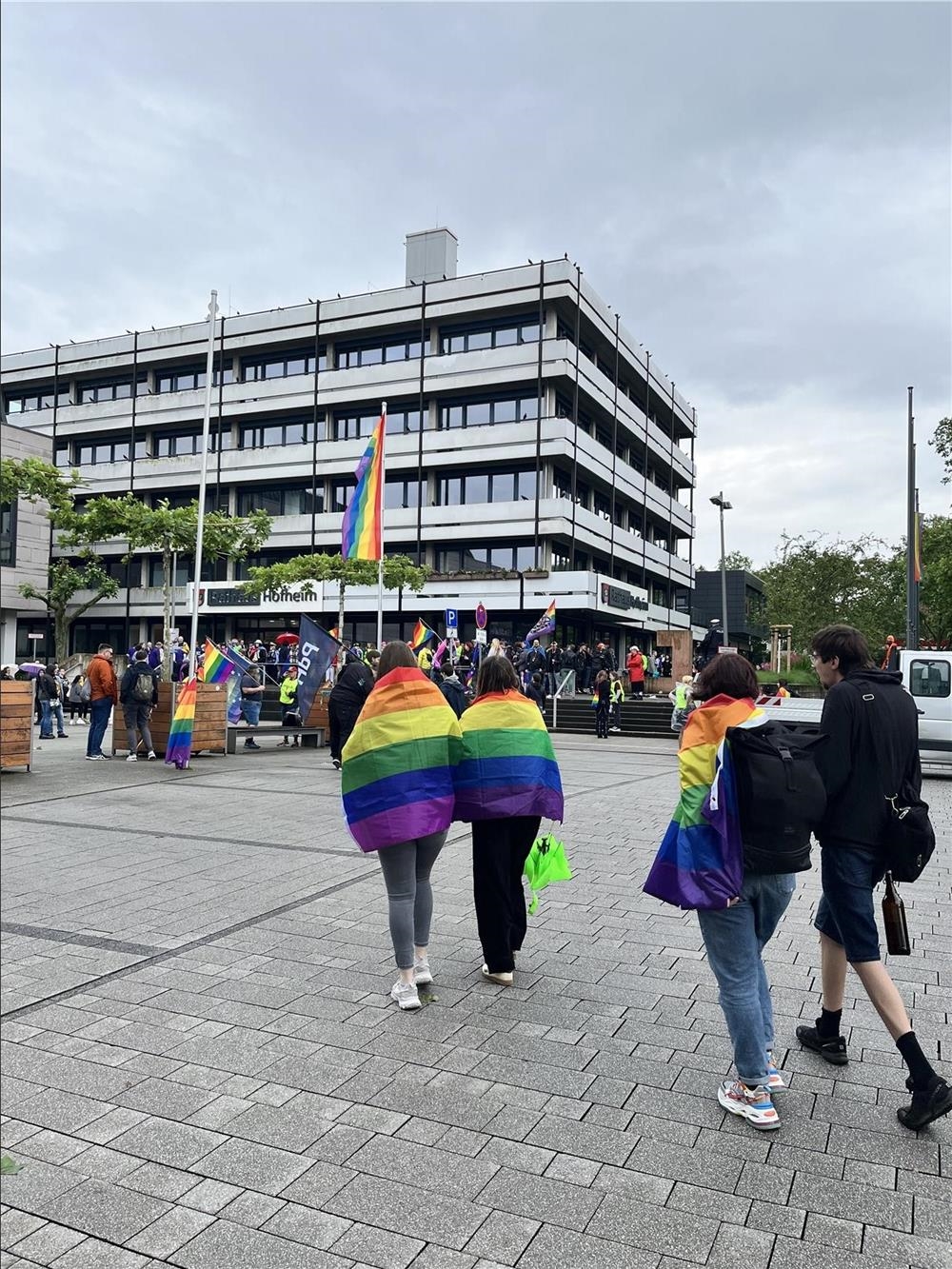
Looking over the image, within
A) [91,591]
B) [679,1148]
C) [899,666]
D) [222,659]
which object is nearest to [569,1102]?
[679,1148]

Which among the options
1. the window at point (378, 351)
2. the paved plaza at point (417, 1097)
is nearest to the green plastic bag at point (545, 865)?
the paved plaza at point (417, 1097)

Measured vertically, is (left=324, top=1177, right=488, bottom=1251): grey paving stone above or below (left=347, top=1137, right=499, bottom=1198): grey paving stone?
below

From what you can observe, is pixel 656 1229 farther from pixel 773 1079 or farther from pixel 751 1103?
pixel 773 1079

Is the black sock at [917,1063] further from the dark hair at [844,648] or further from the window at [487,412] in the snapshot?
the window at [487,412]

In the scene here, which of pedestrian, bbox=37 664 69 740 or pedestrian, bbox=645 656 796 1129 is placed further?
pedestrian, bbox=37 664 69 740

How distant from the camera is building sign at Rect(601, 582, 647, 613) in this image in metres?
44.1

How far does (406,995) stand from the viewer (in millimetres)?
4586

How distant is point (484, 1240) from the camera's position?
108 inches

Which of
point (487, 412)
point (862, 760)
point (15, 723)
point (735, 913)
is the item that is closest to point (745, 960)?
point (735, 913)

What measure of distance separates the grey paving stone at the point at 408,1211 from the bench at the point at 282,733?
13.5 m

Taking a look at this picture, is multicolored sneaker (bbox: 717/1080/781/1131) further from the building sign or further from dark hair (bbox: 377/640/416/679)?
the building sign

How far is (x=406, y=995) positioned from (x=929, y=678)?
47.8ft

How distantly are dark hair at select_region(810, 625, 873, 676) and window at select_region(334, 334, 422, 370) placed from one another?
45888 millimetres

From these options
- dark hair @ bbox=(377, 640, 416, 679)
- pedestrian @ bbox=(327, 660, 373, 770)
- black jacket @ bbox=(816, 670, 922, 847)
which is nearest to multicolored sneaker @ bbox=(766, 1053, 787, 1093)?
black jacket @ bbox=(816, 670, 922, 847)
